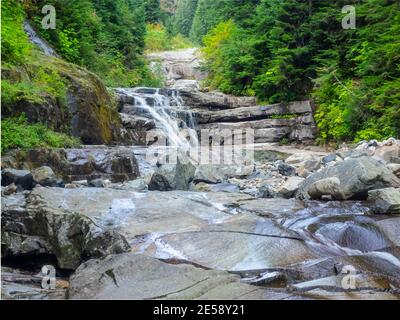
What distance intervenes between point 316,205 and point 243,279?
138 inches

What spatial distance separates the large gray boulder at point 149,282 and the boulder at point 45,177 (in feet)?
11.7

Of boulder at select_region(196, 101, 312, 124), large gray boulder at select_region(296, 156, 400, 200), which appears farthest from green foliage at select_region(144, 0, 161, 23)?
large gray boulder at select_region(296, 156, 400, 200)

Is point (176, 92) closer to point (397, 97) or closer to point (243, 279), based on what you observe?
point (397, 97)

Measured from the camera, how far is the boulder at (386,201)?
6.31 m

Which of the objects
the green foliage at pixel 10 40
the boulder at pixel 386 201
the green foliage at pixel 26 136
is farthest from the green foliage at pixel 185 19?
the boulder at pixel 386 201

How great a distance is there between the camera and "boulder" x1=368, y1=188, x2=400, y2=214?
6309mm

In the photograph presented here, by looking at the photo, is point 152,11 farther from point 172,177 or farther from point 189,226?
point 189,226

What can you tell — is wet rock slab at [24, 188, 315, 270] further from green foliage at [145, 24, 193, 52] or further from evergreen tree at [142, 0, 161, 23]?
evergreen tree at [142, 0, 161, 23]

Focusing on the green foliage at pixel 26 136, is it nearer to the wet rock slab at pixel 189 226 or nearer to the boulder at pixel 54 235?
the wet rock slab at pixel 189 226

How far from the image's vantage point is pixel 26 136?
8.56 metres

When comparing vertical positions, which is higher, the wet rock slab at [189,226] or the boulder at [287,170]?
the wet rock slab at [189,226]

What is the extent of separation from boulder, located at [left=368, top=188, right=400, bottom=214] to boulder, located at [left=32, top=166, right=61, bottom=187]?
5.69 meters

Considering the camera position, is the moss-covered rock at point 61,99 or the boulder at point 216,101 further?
the boulder at point 216,101
